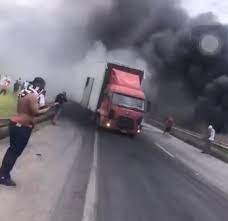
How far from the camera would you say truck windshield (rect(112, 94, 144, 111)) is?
2808 centimetres

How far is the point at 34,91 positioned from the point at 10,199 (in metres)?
1.74

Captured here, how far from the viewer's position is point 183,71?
48.4m

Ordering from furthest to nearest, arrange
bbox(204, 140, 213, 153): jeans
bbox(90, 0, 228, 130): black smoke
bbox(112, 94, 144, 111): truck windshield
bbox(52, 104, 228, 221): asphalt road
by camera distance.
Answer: bbox(90, 0, 228, 130): black smoke, bbox(112, 94, 144, 111): truck windshield, bbox(204, 140, 213, 153): jeans, bbox(52, 104, 228, 221): asphalt road

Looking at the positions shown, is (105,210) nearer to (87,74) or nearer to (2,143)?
(2,143)

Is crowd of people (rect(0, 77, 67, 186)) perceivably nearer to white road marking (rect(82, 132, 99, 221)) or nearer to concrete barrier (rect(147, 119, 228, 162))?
white road marking (rect(82, 132, 99, 221))

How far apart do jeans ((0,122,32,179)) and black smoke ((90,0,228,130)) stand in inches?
1403

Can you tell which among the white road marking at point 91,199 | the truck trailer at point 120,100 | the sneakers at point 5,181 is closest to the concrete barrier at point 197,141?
the truck trailer at point 120,100

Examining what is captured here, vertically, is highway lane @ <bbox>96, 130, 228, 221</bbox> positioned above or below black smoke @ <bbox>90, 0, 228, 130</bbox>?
below

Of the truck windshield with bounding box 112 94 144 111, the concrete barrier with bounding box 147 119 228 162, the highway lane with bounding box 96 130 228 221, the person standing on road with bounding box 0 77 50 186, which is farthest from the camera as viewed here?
the truck windshield with bounding box 112 94 144 111

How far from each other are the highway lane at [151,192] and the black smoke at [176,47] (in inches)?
1075

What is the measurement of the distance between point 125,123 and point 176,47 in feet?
67.1

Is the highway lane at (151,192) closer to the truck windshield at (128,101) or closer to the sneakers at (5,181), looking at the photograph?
the sneakers at (5,181)

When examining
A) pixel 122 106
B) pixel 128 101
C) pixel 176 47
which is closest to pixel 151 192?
pixel 122 106

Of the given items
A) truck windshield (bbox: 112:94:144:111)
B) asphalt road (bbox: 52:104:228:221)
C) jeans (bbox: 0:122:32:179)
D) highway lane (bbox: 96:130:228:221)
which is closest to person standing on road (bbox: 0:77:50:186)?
jeans (bbox: 0:122:32:179)
